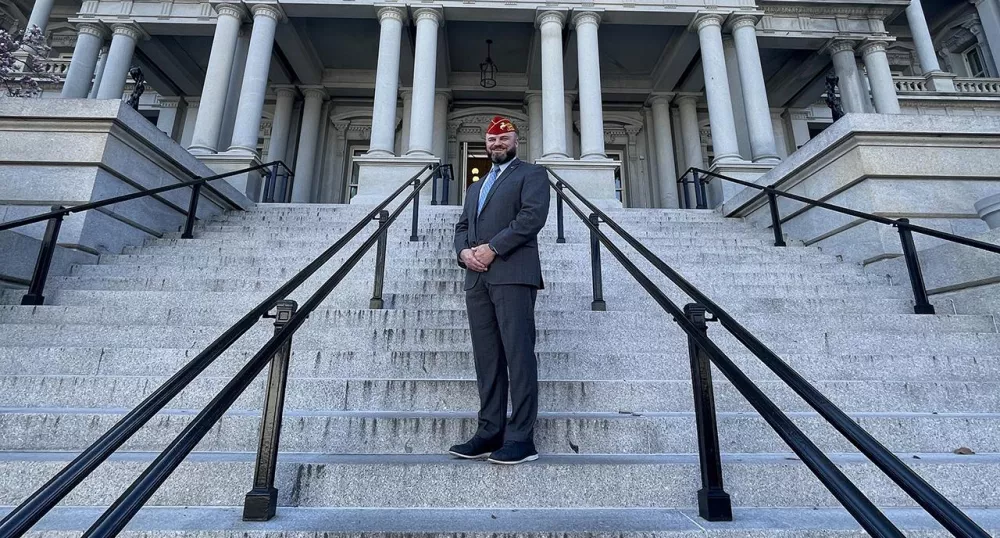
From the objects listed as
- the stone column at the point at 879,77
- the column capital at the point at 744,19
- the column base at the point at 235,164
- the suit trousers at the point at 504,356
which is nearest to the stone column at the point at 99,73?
the column base at the point at 235,164

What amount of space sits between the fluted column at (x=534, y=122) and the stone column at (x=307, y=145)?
7.06 meters

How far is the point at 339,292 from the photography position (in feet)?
15.7

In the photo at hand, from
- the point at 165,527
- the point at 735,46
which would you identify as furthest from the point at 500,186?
the point at 735,46

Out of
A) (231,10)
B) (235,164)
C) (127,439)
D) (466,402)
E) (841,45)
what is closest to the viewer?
(127,439)

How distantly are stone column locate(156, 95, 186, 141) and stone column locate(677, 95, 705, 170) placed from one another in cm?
1749

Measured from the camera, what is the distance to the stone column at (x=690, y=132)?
16.1 metres

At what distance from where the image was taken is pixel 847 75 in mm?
14266

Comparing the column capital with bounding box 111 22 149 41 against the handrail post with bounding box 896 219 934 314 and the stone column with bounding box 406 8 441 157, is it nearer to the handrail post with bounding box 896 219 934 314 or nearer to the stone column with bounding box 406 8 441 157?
the stone column with bounding box 406 8 441 157

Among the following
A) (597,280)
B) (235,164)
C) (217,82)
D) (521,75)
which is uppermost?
(521,75)

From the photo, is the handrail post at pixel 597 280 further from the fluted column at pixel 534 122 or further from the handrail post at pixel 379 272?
the fluted column at pixel 534 122

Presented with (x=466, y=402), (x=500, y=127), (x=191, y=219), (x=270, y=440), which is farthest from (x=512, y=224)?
(x=191, y=219)

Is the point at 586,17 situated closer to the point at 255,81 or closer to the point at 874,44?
the point at 255,81

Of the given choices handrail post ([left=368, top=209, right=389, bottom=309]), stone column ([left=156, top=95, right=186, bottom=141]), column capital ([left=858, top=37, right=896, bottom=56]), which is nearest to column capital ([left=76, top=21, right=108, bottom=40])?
stone column ([left=156, top=95, right=186, bottom=141])

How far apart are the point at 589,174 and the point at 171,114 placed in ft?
50.6
